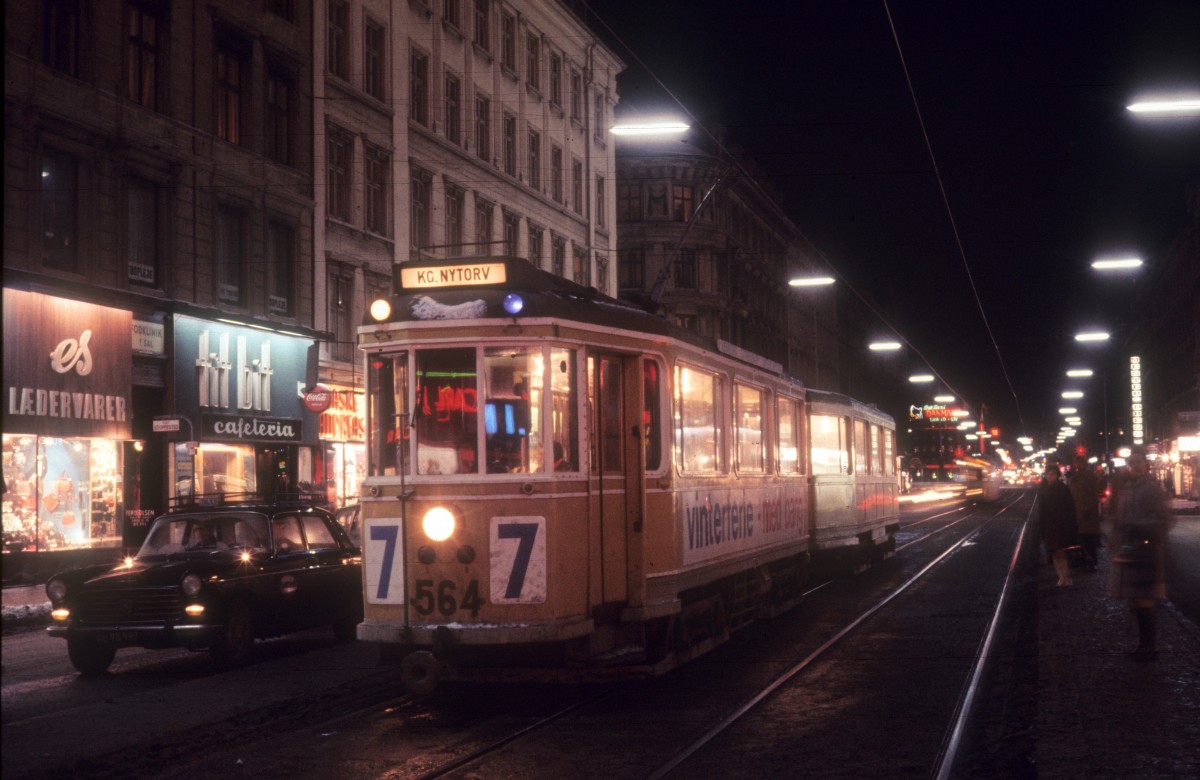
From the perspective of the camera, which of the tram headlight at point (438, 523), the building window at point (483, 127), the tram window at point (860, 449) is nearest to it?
the tram headlight at point (438, 523)

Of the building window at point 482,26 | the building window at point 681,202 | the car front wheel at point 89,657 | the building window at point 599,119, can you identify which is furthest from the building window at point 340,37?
the building window at point 681,202

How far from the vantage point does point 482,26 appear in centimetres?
4122

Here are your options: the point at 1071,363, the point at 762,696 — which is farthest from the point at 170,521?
the point at 1071,363

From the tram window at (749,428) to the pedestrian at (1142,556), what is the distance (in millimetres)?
3743

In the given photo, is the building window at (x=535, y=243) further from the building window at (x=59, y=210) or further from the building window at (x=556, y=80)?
the building window at (x=59, y=210)

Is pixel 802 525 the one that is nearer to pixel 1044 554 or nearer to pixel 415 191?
pixel 1044 554

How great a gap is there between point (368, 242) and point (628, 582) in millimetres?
23985

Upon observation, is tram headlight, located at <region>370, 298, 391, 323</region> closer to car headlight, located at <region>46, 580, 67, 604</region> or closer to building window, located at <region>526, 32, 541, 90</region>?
car headlight, located at <region>46, 580, 67, 604</region>

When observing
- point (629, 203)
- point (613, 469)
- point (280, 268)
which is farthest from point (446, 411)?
point (629, 203)

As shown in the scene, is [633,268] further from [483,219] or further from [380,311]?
[380,311]

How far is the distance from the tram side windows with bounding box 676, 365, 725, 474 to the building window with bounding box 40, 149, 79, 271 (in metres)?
14.4

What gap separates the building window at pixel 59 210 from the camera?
23562 mm

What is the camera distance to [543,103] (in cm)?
4584

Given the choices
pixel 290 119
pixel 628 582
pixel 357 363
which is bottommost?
pixel 628 582
